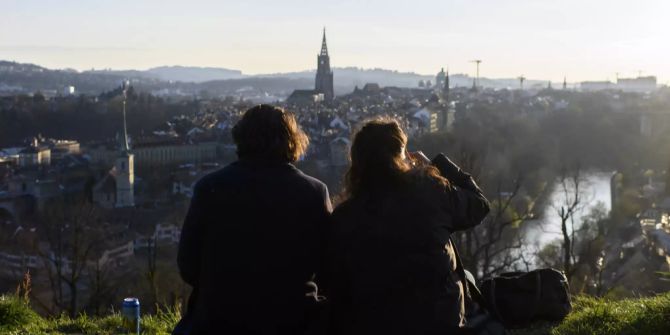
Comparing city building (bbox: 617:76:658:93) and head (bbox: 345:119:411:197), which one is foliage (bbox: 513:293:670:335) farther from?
city building (bbox: 617:76:658:93)

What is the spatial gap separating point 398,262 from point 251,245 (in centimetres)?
42

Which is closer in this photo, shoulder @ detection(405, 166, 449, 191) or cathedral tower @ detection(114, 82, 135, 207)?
shoulder @ detection(405, 166, 449, 191)

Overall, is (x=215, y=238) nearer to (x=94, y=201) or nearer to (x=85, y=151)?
(x=94, y=201)

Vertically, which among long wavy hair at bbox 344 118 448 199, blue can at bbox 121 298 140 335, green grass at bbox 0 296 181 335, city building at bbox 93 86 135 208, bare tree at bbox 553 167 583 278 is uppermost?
long wavy hair at bbox 344 118 448 199

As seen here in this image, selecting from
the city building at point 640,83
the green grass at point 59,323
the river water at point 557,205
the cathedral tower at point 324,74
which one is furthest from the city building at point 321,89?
the green grass at point 59,323

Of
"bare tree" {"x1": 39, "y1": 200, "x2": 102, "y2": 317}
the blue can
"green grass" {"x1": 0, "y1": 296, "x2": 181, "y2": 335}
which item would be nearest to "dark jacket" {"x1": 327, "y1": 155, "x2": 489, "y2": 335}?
the blue can

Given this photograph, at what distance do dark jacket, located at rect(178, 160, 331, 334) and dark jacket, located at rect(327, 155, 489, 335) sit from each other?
0.12m

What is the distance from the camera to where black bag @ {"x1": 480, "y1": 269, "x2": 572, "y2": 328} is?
2.95 meters

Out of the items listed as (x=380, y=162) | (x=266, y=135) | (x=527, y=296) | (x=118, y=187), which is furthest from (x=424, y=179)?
(x=118, y=187)

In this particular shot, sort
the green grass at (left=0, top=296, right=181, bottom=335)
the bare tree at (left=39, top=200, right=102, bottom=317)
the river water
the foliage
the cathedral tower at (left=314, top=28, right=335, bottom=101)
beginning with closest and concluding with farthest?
the foliage
the green grass at (left=0, top=296, right=181, bottom=335)
the bare tree at (left=39, top=200, right=102, bottom=317)
the river water
the cathedral tower at (left=314, top=28, right=335, bottom=101)

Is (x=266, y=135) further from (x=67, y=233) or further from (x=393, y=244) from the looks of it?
(x=67, y=233)

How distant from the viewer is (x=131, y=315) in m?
3.38

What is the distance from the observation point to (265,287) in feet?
8.13

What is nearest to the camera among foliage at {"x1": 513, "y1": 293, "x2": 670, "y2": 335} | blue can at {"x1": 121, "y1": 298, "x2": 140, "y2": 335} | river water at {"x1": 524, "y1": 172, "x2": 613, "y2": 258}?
foliage at {"x1": 513, "y1": 293, "x2": 670, "y2": 335}
